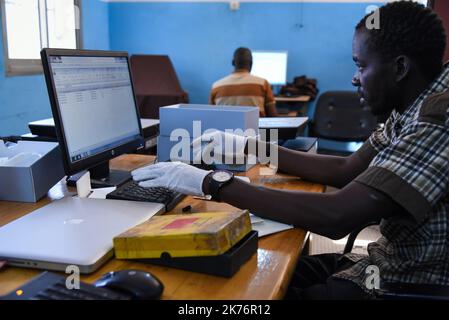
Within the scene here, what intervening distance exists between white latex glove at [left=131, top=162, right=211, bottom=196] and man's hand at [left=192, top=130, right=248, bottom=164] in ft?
1.08

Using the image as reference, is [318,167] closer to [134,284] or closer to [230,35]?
[134,284]

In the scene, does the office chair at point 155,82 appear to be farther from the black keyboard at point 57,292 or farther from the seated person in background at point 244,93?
the black keyboard at point 57,292

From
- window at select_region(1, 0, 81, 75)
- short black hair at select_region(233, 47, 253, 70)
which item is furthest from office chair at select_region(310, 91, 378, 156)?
window at select_region(1, 0, 81, 75)

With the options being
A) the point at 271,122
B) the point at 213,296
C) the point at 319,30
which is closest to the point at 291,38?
the point at 319,30

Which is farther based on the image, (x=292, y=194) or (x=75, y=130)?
(x=75, y=130)

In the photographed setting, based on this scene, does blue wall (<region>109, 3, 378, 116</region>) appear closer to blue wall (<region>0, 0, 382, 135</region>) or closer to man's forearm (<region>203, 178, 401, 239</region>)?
blue wall (<region>0, 0, 382, 135</region>)

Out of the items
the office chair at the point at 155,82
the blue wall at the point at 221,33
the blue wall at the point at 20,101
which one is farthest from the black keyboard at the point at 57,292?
the blue wall at the point at 221,33

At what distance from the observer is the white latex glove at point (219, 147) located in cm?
146

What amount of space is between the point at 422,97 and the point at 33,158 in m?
0.98

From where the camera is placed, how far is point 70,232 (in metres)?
0.89

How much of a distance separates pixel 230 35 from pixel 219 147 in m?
3.69

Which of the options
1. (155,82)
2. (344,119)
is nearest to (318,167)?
(344,119)
